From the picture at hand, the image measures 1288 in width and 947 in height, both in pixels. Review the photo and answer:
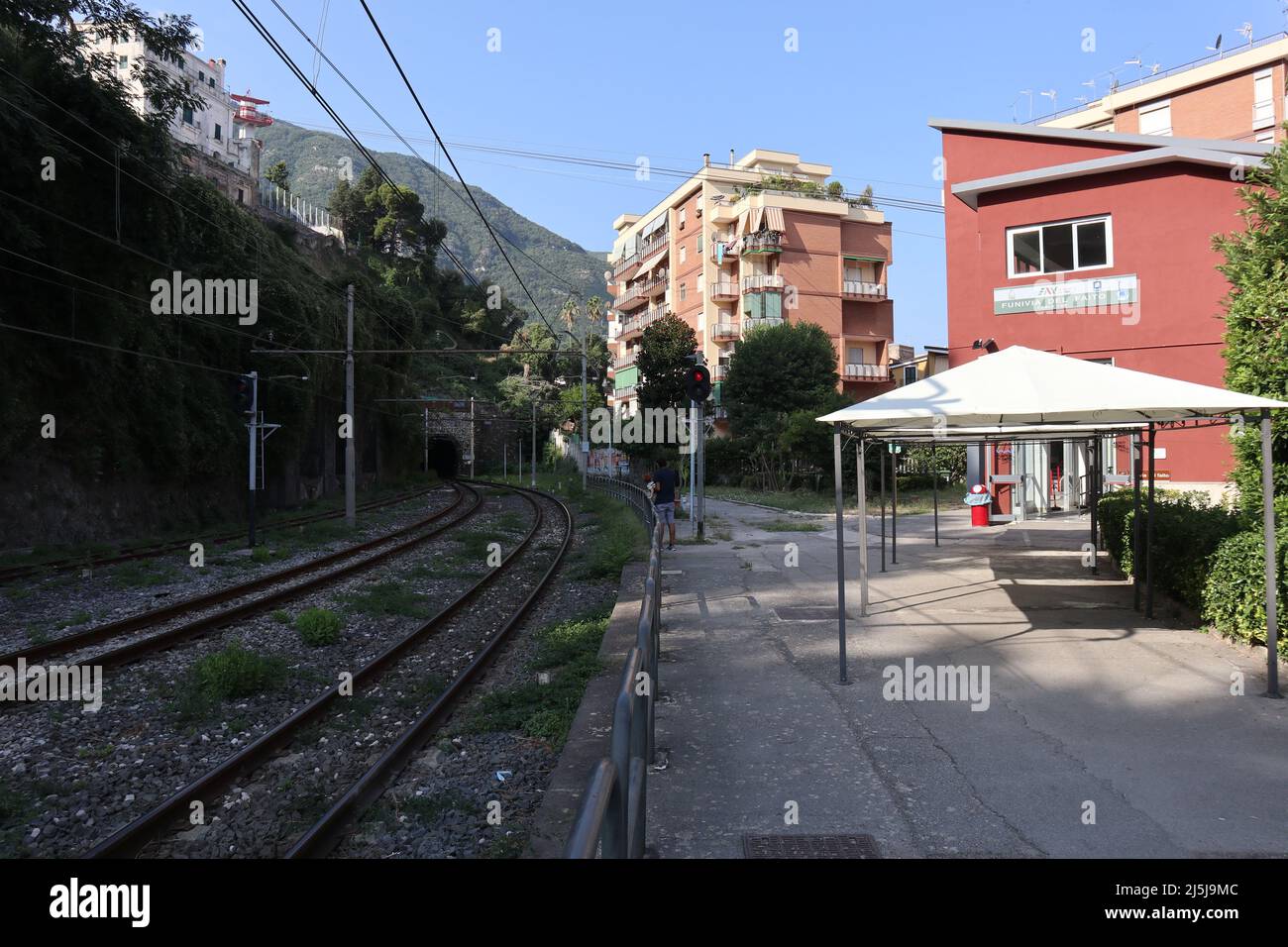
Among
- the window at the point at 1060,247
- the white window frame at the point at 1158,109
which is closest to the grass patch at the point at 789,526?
the window at the point at 1060,247

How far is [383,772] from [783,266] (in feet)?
167

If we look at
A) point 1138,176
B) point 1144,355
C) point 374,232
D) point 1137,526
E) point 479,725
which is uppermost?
point 374,232

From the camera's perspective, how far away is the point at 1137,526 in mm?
9617

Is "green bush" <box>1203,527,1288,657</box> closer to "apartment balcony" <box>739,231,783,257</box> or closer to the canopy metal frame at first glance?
the canopy metal frame

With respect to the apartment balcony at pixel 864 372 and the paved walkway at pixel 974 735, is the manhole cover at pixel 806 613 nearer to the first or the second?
the paved walkway at pixel 974 735

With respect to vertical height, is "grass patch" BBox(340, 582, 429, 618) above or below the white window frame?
below

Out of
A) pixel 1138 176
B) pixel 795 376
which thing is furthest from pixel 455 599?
pixel 795 376

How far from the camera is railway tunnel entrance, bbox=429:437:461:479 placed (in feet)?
227

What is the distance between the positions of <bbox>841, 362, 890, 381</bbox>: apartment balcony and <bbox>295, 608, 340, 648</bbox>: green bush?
47.0m

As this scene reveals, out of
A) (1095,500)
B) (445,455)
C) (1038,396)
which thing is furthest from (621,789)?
(445,455)

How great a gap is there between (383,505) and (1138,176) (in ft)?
88.8

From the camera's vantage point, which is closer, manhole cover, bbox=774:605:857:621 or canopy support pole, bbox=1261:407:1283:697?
canopy support pole, bbox=1261:407:1283:697

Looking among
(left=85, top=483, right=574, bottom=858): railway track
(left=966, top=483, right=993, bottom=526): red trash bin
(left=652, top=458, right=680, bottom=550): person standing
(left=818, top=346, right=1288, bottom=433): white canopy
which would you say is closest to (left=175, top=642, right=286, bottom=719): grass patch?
(left=85, top=483, right=574, bottom=858): railway track
